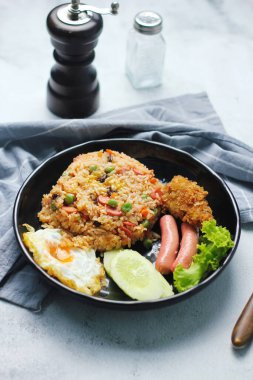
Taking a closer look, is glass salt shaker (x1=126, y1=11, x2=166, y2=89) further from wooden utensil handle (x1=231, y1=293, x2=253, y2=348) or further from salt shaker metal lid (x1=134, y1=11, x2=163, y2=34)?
wooden utensil handle (x1=231, y1=293, x2=253, y2=348)

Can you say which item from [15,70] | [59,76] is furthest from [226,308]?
[15,70]

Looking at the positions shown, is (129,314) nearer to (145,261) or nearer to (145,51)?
(145,261)

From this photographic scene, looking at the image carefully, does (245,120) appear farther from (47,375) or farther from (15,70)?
(47,375)

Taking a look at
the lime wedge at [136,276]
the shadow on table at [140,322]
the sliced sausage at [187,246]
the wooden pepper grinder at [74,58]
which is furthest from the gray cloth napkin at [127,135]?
the lime wedge at [136,276]

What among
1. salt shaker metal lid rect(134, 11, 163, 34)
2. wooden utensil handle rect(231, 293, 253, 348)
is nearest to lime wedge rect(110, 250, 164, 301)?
wooden utensil handle rect(231, 293, 253, 348)

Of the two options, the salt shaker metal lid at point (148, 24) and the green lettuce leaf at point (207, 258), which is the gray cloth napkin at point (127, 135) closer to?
the green lettuce leaf at point (207, 258)
